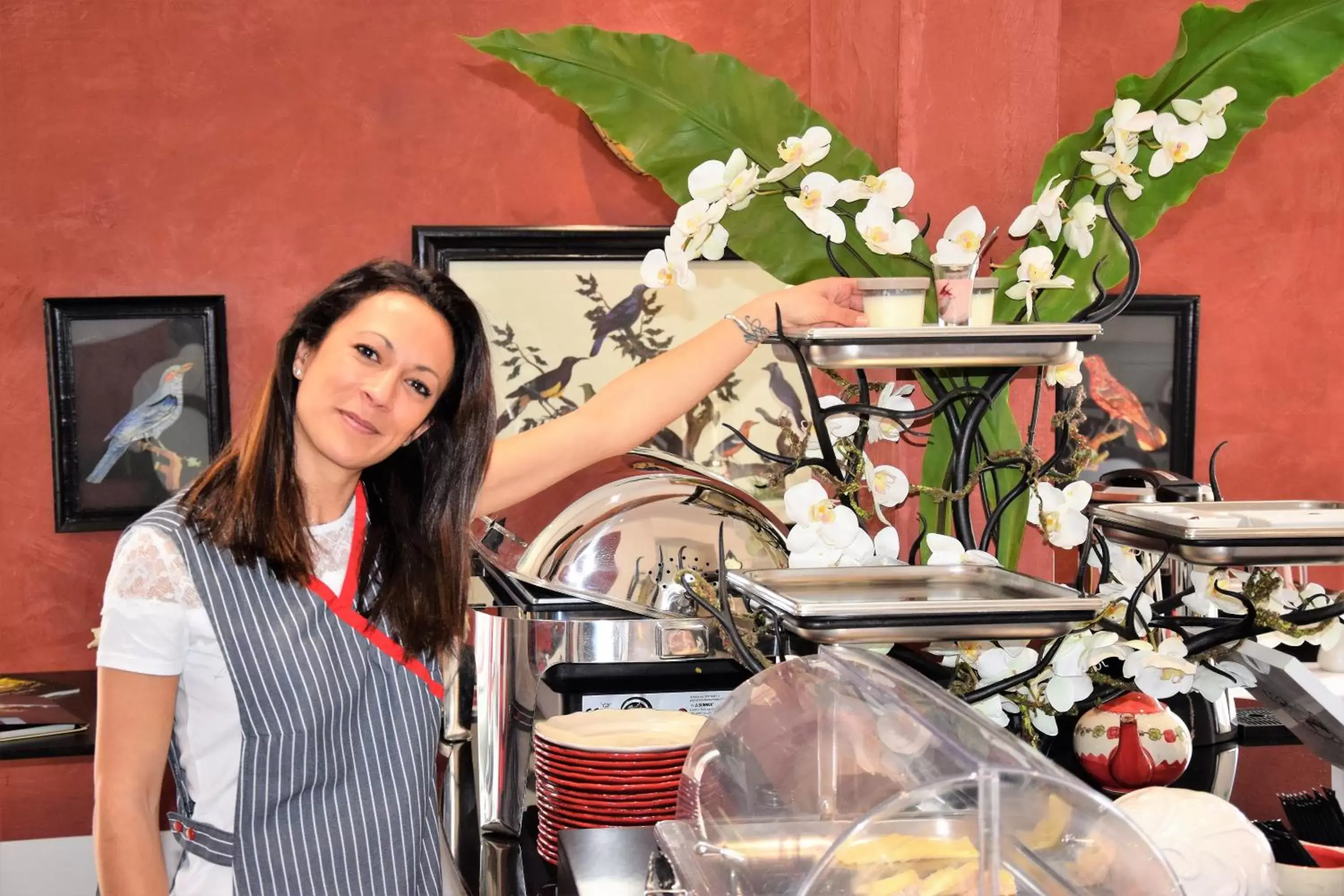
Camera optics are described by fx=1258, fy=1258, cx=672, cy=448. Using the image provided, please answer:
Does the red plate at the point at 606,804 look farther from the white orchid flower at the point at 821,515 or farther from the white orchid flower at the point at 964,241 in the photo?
the white orchid flower at the point at 964,241

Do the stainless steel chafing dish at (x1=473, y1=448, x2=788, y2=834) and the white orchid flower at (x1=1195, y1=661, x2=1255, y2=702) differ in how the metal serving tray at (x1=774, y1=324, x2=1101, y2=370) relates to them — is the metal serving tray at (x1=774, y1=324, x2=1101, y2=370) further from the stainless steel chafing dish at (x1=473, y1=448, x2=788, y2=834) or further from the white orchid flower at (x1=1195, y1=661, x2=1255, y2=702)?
the stainless steel chafing dish at (x1=473, y1=448, x2=788, y2=834)

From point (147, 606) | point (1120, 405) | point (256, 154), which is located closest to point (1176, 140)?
point (147, 606)

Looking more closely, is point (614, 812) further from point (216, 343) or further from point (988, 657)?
point (216, 343)

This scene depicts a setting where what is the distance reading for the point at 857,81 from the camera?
190 cm

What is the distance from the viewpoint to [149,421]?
2.79m

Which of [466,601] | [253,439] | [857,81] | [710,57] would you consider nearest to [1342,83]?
[857,81]

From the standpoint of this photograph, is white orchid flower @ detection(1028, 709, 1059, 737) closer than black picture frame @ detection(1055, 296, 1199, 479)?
Yes

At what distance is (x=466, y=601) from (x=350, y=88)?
1604mm

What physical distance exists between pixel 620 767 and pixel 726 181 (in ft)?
2.27

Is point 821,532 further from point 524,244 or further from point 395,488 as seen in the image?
point 524,244

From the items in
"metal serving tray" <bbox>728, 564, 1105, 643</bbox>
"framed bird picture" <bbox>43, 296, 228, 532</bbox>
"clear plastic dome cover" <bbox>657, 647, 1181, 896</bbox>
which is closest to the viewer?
"clear plastic dome cover" <bbox>657, 647, 1181, 896</bbox>

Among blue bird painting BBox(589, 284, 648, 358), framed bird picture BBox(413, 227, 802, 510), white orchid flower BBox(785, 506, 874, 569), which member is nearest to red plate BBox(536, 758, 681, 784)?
white orchid flower BBox(785, 506, 874, 569)

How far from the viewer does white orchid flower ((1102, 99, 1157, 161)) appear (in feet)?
4.41

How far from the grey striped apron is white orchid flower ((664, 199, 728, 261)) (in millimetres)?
591
